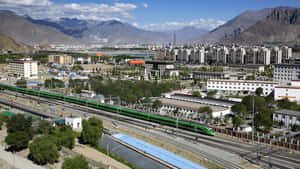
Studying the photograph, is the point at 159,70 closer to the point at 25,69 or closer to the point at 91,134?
the point at 25,69

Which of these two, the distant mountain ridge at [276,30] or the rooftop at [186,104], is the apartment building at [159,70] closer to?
the rooftop at [186,104]

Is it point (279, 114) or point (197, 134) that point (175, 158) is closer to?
point (197, 134)

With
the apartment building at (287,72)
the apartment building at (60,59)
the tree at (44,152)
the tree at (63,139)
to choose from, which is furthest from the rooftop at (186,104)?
the apartment building at (60,59)

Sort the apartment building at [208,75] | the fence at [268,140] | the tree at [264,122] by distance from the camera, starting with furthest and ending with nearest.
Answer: the apartment building at [208,75]
the tree at [264,122]
the fence at [268,140]

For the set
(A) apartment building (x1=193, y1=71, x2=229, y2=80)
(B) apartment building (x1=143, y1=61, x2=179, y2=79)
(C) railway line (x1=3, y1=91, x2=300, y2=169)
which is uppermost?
(B) apartment building (x1=143, y1=61, x2=179, y2=79)

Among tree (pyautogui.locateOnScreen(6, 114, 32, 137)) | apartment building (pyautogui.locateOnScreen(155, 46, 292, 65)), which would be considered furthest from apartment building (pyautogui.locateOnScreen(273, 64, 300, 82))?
tree (pyautogui.locateOnScreen(6, 114, 32, 137))

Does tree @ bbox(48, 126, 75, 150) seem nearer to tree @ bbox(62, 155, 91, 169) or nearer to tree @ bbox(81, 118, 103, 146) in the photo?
tree @ bbox(81, 118, 103, 146)
